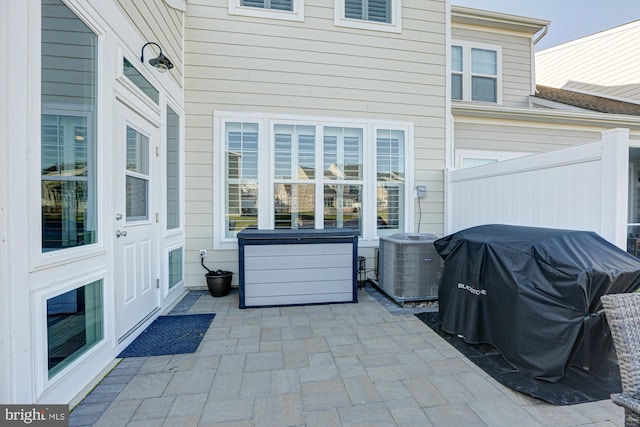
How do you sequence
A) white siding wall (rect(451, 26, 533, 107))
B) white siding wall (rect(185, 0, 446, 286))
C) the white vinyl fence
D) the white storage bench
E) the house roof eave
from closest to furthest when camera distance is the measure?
the white vinyl fence, the white storage bench, white siding wall (rect(185, 0, 446, 286)), the house roof eave, white siding wall (rect(451, 26, 533, 107))

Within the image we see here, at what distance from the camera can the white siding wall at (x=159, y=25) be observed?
2.81 metres

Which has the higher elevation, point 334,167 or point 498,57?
point 498,57

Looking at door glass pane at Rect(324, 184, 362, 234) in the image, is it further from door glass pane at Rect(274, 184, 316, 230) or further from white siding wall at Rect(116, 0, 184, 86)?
white siding wall at Rect(116, 0, 184, 86)

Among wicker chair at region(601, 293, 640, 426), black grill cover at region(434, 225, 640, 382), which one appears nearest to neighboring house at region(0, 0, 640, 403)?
black grill cover at region(434, 225, 640, 382)

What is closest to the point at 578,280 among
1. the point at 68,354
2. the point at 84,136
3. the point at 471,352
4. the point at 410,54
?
the point at 471,352

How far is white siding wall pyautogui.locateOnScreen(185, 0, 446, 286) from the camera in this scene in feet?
13.7

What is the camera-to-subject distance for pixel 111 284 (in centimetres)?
234

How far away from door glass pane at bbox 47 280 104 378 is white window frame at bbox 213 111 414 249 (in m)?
2.06

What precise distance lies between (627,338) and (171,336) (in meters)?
3.19

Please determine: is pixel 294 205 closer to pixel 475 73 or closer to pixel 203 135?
pixel 203 135

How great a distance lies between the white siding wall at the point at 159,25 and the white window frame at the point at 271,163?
87 cm

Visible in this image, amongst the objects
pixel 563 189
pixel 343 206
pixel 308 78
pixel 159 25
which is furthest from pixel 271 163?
pixel 563 189

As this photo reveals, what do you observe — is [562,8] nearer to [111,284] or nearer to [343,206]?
[343,206]

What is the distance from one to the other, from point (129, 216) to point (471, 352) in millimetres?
3305
